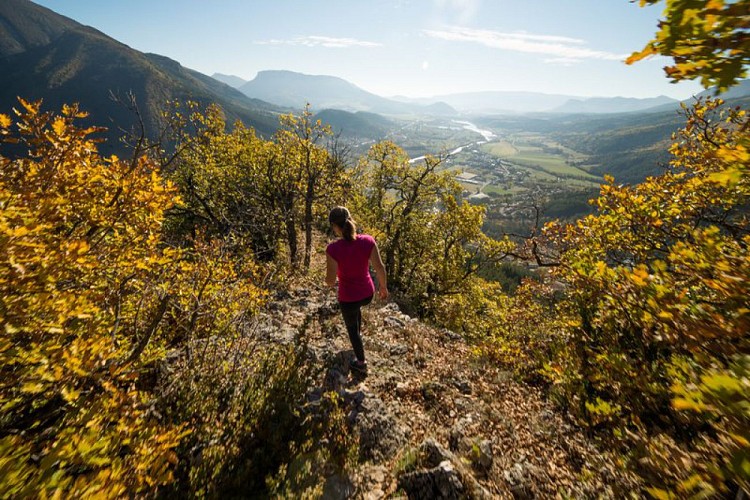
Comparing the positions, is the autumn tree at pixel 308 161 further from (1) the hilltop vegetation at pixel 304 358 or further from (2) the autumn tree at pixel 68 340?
(2) the autumn tree at pixel 68 340

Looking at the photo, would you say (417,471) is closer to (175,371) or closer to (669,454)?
(669,454)

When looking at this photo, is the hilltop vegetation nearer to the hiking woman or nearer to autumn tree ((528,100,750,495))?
autumn tree ((528,100,750,495))

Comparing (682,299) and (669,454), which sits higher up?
(682,299)

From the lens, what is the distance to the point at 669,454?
280cm

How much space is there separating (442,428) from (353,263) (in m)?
3.63

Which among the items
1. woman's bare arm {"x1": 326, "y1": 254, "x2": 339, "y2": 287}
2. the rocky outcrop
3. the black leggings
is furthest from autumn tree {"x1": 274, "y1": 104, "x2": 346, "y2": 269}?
the rocky outcrop

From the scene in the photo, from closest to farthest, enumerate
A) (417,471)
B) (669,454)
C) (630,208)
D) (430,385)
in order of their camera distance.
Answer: (669,454) < (417,471) < (430,385) < (630,208)

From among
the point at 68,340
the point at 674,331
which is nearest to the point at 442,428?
the point at 674,331

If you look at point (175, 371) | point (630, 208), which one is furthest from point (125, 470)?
point (630, 208)

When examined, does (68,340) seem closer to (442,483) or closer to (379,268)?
(379,268)

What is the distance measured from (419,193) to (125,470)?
78.3 ft

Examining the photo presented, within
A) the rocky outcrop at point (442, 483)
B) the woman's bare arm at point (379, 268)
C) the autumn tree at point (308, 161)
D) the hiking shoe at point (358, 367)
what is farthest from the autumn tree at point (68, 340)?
the autumn tree at point (308, 161)

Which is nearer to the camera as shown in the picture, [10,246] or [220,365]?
[10,246]

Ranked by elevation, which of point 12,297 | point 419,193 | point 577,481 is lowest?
point 419,193
